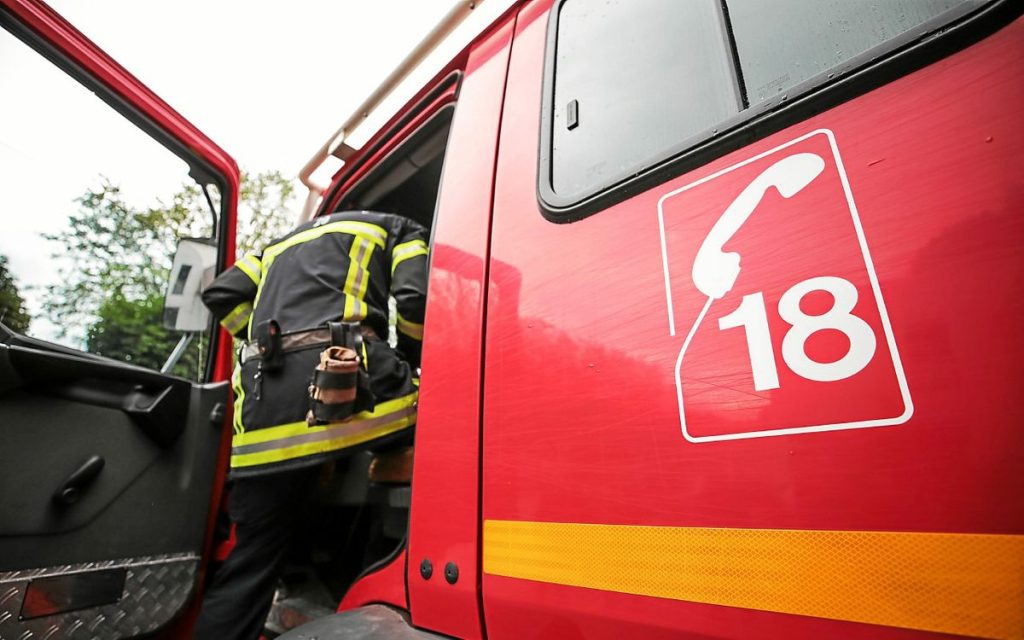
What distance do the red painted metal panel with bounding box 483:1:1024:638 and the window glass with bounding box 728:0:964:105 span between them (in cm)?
9

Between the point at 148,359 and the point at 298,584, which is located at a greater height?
the point at 148,359

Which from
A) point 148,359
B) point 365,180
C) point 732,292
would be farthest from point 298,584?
point 732,292

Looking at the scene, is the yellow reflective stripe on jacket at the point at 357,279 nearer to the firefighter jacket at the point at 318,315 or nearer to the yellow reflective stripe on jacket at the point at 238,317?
the firefighter jacket at the point at 318,315

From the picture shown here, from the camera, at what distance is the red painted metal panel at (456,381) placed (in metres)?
0.89

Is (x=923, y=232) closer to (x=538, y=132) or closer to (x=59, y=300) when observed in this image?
(x=538, y=132)

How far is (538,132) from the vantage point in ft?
3.39

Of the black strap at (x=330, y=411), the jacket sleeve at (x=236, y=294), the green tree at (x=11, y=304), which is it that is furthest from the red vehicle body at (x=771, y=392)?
the green tree at (x=11, y=304)

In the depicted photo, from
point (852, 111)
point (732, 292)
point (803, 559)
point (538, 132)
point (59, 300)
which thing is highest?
point (538, 132)

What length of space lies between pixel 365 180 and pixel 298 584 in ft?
5.89

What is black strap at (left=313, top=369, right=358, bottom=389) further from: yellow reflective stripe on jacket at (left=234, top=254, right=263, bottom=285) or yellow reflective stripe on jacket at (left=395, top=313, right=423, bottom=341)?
yellow reflective stripe on jacket at (left=234, top=254, right=263, bottom=285)

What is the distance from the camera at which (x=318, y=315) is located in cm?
153

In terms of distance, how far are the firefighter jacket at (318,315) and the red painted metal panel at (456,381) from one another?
0.42 m

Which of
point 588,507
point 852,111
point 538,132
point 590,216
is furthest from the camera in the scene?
point 538,132

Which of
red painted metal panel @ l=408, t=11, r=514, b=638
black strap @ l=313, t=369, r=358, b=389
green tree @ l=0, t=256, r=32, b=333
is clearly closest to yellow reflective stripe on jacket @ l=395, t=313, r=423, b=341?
black strap @ l=313, t=369, r=358, b=389
